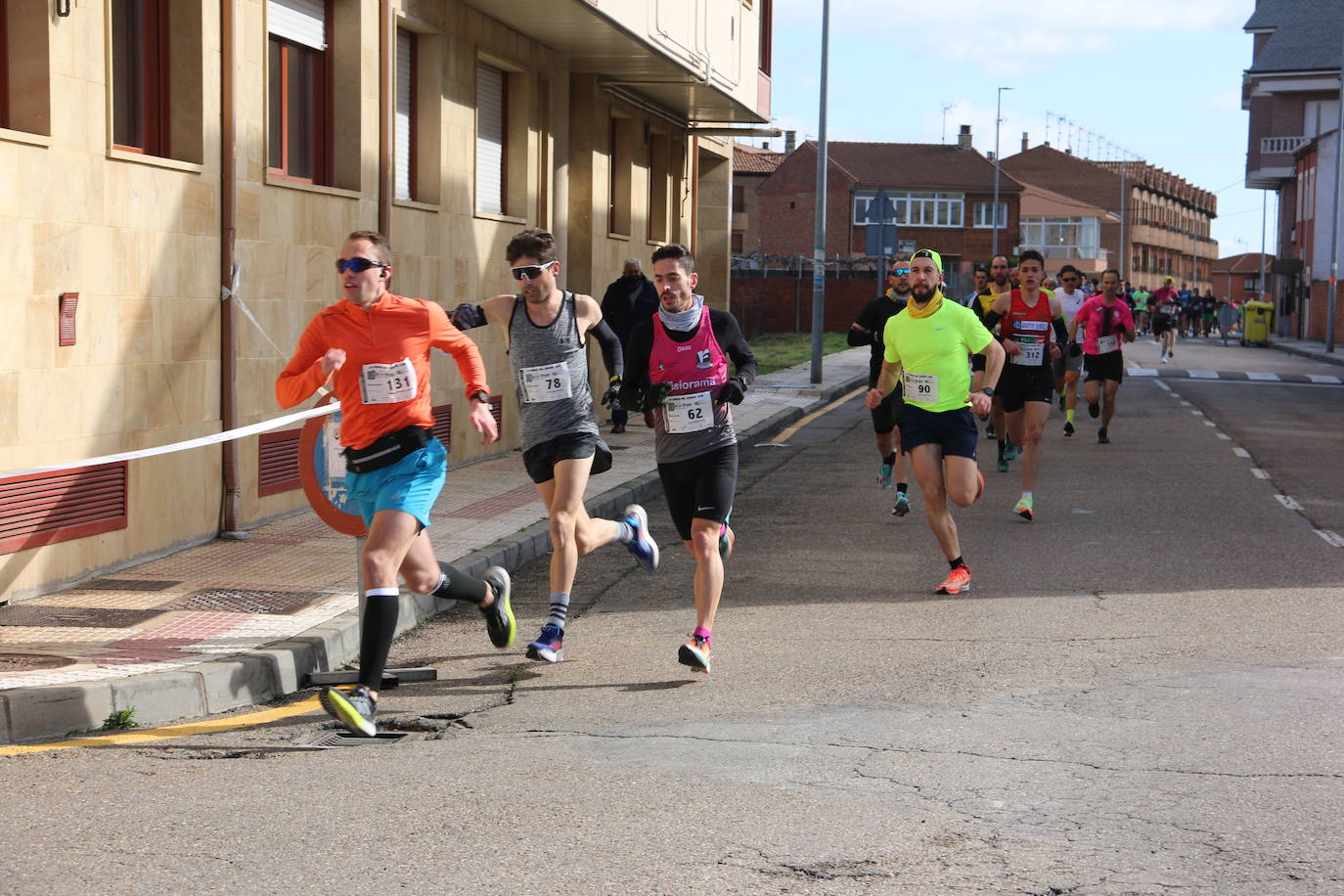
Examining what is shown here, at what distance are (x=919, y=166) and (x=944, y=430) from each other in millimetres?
91643

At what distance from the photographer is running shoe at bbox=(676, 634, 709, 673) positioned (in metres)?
7.18

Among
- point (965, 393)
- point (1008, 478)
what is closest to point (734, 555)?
point (965, 393)

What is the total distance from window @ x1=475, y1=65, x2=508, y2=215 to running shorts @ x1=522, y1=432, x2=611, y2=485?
8.29 meters

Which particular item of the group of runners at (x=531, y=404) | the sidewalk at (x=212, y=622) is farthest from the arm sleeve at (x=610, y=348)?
the sidewalk at (x=212, y=622)

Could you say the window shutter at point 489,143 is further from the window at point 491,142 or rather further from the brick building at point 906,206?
the brick building at point 906,206

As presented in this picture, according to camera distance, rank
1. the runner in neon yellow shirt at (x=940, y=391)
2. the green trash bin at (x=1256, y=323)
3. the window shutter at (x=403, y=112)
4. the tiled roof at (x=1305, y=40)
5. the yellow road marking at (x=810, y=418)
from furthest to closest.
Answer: the tiled roof at (x=1305, y=40)
the green trash bin at (x=1256, y=323)
the yellow road marking at (x=810, y=418)
the window shutter at (x=403, y=112)
the runner in neon yellow shirt at (x=940, y=391)

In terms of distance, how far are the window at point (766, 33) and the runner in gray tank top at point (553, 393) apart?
1873 centimetres

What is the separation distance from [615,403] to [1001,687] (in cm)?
239

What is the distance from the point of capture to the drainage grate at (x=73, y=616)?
7.82 m

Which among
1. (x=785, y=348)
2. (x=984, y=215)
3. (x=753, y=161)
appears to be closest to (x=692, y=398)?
(x=785, y=348)

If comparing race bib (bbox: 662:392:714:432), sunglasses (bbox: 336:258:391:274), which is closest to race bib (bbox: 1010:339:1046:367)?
race bib (bbox: 662:392:714:432)

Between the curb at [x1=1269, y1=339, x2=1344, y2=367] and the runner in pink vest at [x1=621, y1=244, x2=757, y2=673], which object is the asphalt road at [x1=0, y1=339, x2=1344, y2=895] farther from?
the curb at [x1=1269, y1=339, x2=1344, y2=367]

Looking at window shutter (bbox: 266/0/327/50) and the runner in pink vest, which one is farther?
window shutter (bbox: 266/0/327/50)

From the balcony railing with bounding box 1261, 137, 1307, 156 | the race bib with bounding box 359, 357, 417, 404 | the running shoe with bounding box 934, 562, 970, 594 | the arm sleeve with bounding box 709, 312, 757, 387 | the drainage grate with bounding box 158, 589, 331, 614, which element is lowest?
the running shoe with bounding box 934, 562, 970, 594
